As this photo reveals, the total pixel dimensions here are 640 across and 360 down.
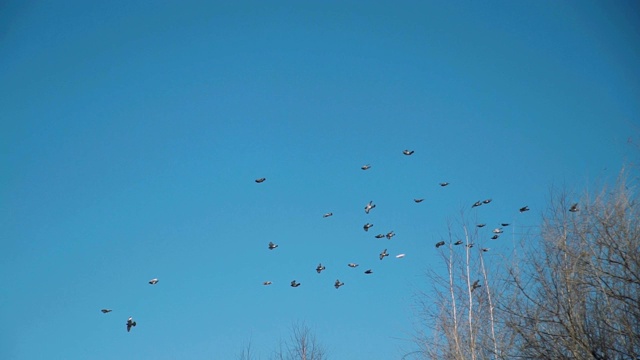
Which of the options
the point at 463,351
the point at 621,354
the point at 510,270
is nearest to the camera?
the point at 621,354

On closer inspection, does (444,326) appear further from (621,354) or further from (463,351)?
(621,354)

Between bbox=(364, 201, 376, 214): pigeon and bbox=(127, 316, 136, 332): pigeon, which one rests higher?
bbox=(364, 201, 376, 214): pigeon

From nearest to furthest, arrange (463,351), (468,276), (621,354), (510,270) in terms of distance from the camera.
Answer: (621,354), (510,270), (463,351), (468,276)

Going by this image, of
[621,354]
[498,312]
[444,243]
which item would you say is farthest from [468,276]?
[621,354]

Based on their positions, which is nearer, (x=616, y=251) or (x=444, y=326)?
(x=616, y=251)

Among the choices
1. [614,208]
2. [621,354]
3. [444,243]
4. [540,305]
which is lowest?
[621,354]

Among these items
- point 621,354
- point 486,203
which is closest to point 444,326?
point 486,203

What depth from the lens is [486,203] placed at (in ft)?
62.5

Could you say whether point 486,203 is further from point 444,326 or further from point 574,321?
point 574,321

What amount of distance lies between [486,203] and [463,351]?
3955mm

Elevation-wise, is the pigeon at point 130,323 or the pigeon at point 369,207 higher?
the pigeon at point 369,207

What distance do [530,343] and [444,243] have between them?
538 centimetres

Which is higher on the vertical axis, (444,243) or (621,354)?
(444,243)

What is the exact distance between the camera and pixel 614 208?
15.3 metres
